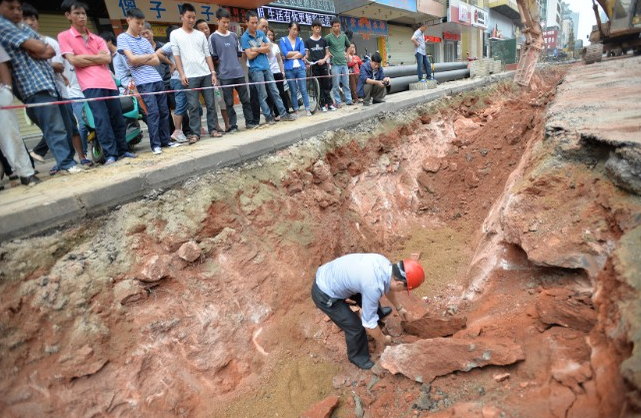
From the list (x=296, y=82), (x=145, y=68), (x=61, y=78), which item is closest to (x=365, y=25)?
(x=296, y=82)

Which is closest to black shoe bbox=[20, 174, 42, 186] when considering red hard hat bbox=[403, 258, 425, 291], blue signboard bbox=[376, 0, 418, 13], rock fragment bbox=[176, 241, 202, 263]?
rock fragment bbox=[176, 241, 202, 263]

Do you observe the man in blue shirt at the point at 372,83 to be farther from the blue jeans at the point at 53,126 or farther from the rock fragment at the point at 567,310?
the rock fragment at the point at 567,310

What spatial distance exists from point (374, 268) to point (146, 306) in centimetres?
198

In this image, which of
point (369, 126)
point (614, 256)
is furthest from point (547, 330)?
point (369, 126)

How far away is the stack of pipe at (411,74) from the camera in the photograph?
9.88 meters

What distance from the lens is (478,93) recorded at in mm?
9789

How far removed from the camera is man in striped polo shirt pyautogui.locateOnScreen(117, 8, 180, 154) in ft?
13.6

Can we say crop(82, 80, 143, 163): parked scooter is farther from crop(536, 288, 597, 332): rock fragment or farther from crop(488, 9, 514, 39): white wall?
crop(488, 9, 514, 39): white wall

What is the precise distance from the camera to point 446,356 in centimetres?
258

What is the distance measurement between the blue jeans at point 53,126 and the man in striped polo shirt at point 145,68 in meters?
0.89

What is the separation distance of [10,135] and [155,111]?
149 cm

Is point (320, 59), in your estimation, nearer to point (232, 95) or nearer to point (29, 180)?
point (232, 95)

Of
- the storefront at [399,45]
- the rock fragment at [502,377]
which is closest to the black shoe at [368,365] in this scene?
the rock fragment at [502,377]

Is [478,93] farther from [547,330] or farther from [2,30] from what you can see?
[2,30]
